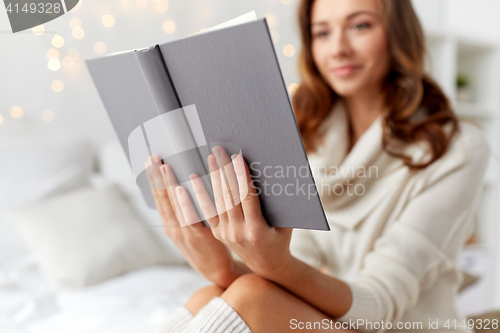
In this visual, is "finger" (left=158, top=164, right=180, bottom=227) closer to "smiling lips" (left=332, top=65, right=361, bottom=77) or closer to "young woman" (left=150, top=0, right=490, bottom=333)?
"young woman" (left=150, top=0, right=490, bottom=333)

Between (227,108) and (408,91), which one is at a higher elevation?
(227,108)

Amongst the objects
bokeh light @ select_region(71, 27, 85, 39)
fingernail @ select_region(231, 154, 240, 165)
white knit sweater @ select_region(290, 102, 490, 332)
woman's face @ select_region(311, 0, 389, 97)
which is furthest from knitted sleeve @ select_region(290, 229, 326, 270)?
bokeh light @ select_region(71, 27, 85, 39)

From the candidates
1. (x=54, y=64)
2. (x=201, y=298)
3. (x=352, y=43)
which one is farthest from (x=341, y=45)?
(x=54, y=64)

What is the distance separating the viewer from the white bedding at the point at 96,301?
2.95ft

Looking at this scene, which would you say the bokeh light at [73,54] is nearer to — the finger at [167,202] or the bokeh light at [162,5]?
the bokeh light at [162,5]

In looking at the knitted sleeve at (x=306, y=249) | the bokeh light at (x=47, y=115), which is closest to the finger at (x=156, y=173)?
the knitted sleeve at (x=306, y=249)

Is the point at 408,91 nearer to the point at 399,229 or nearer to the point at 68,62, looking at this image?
the point at 399,229

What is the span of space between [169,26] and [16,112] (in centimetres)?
69

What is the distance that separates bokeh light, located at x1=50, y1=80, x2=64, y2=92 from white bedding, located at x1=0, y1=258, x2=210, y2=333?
0.67 m

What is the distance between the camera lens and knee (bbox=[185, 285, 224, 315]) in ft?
2.45

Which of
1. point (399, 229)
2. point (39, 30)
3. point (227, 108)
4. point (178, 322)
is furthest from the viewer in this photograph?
point (39, 30)

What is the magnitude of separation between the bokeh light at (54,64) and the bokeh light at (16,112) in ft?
0.63

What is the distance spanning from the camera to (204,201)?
59 centimetres

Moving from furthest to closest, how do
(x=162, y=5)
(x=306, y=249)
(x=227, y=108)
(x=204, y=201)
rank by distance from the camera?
1. (x=162, y=5)
2. (x=306, y=249)
3. (x=204, y=201)
4. (x=227, y=108)
